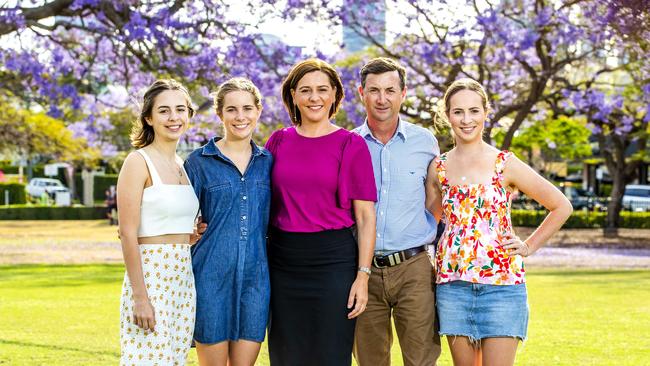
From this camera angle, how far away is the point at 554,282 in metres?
17.2

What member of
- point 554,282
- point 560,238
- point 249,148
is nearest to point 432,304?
point 249,148

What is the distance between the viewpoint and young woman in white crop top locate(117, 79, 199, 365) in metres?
5.09

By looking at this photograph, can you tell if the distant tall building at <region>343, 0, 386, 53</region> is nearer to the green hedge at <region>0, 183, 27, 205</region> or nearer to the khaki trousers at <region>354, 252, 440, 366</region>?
the khaki trousers at <region>354, 252, 440, 366</region>

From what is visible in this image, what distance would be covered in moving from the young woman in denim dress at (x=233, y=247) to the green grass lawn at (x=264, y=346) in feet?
12.6

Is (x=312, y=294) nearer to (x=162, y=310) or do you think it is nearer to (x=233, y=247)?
(x=233, y=247)

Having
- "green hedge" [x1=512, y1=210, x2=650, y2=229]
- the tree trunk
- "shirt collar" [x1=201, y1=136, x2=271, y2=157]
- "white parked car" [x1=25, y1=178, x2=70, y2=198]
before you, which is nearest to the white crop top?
"shirt collar" [x1=201, y1=136, x2=271, y2=157]

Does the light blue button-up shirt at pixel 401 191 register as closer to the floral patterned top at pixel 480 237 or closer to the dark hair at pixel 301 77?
the floral patterned top at pixel 480 237

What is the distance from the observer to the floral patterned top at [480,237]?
534 centimetres

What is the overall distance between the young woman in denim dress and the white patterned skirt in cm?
12

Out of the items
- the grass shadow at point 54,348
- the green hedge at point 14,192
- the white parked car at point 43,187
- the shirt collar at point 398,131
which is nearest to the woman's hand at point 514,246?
the shirt collar at point 398,131

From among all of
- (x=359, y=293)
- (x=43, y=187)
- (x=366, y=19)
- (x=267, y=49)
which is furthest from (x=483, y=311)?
(x=43, y=187)

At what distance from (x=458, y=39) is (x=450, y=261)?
14.5m

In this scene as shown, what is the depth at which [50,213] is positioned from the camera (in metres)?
42.7

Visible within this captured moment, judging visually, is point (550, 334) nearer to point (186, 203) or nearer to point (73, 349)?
point (73, 349)
